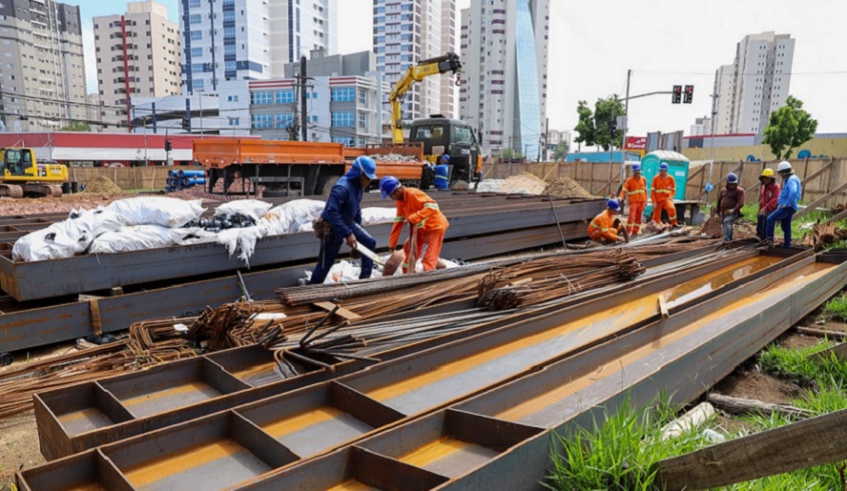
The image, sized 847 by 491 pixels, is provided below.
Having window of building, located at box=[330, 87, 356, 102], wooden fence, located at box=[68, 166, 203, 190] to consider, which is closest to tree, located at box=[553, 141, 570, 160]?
window of building, located at box=[330, 87, 356, 102]

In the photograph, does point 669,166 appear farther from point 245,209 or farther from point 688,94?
point 245,209

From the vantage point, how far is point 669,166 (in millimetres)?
15836

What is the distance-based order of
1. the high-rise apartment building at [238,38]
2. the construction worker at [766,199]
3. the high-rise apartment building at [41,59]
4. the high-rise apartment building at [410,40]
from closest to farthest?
the construction worker at [766,199]
the high-rise apartment building at [238,38]
the high-rise apartment building at [41,59]
the high-rise apartment building at [410,40]

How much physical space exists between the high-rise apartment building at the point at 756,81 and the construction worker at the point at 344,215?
334ft

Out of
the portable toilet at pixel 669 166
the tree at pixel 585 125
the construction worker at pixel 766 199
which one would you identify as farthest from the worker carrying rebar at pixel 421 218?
the tree at pixel 585 125

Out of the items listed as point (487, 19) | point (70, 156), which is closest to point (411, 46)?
point (487, 19)

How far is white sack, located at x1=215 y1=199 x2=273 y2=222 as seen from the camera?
279 inches

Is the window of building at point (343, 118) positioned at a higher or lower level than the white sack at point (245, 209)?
higher

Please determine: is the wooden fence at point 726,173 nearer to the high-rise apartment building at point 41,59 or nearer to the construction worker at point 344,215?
the construction worker at point 344,215

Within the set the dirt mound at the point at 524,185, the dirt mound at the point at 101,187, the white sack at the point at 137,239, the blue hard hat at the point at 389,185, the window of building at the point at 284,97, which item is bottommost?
the dirt mound at the point at 101,187

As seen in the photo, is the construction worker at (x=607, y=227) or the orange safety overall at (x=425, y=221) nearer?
the orange safety overall at (x=425, y=221)

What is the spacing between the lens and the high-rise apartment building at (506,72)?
10181 cm

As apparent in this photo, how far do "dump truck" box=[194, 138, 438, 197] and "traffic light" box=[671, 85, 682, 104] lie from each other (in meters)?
16.7

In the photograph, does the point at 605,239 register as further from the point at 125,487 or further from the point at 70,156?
the point at 70,156
